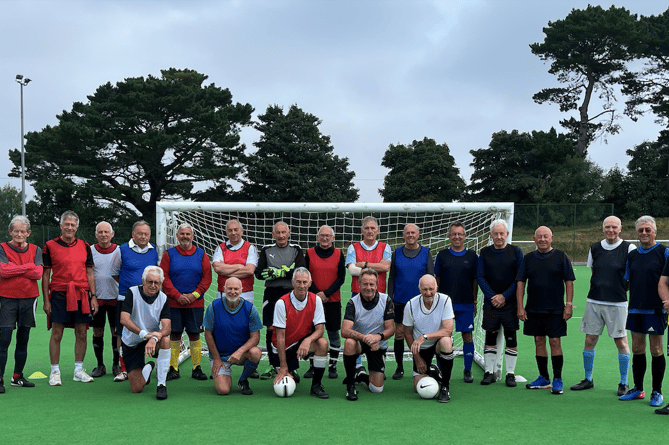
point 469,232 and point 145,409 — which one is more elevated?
point 469,232

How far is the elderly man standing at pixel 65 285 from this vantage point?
18.6ft

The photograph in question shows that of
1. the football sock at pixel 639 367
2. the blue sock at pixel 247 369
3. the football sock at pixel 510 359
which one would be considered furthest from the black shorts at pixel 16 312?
the football sock at pixel 639 367

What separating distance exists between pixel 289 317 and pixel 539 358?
229 centimetres

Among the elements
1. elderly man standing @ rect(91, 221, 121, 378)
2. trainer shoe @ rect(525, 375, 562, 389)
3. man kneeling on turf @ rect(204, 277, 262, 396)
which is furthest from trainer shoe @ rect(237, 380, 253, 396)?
trainer shoe @ rect(525, 375, 562, 389)

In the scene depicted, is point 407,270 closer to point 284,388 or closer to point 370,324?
point 370,324

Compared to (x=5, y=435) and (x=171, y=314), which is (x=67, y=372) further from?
(x=5, y=435)

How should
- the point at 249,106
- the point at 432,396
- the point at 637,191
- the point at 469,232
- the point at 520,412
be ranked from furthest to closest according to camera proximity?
the point at 249,106
the point at 637,191
the point at 469,232
the point at 432,396
the point at 520,412

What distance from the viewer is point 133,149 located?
31906 mm

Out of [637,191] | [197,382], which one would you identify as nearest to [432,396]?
[197,382]

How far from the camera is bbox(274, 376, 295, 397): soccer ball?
5.25m

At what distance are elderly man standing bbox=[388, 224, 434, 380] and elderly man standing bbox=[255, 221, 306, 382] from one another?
0.89m

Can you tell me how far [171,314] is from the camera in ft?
19.5

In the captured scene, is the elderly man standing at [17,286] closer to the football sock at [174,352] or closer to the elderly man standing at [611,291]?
the football sock at [174,352]

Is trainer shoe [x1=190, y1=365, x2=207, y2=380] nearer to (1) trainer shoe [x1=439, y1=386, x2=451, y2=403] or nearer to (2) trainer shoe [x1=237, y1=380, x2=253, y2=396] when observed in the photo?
(2) trainer shoe [x1=237, y1=380, x2=253, y2=396]
